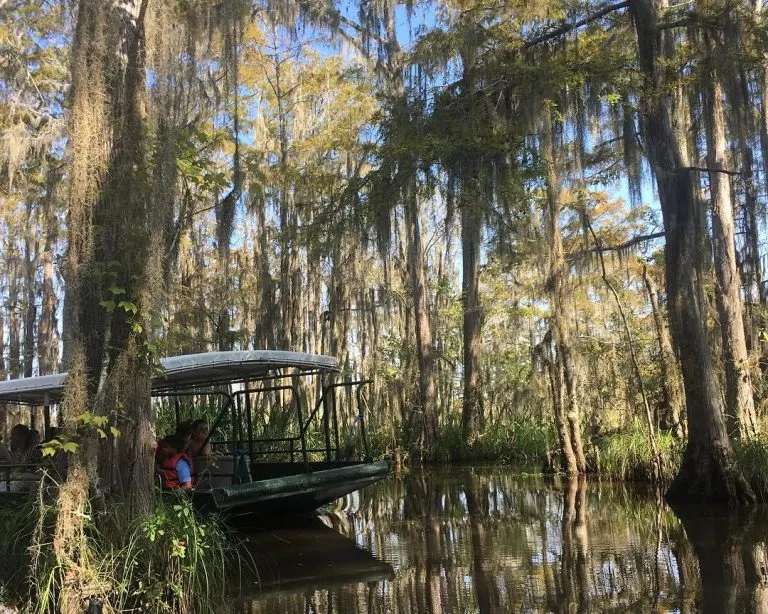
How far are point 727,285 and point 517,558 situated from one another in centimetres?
868

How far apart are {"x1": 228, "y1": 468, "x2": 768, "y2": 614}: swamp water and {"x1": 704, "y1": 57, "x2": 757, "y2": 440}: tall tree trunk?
222 cm

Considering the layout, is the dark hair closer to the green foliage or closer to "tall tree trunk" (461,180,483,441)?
the green foliage

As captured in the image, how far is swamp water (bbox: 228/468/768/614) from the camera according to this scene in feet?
18.1

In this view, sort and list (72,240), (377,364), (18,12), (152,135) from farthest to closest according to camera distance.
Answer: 1. (377,364)
2. (18,12)
3. (152,135)
4. (72,240)

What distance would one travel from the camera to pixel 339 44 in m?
18.5

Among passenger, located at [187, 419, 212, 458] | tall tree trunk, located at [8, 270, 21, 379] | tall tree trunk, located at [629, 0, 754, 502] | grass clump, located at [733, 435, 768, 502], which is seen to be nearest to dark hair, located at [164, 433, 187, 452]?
passenger, located at [187, 419, 212, 458]

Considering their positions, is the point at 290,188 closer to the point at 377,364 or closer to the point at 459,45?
the point at 377,364

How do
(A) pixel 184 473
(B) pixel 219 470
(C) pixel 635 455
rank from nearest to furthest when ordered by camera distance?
(A) pixel 184 473
(B) pixel 219 470
(C) pixel 635 455

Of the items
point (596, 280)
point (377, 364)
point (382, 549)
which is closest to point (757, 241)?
point (596, 280)

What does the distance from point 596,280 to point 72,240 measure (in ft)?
55.2

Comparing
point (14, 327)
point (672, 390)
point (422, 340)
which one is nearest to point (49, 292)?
point (14, 327)

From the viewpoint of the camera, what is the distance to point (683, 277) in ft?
33.9

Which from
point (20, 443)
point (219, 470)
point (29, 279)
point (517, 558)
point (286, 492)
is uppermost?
point (29, 279)

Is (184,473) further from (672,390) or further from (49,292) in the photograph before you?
(49,292)
